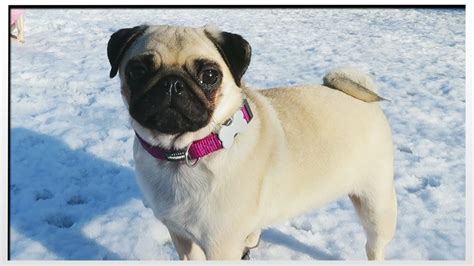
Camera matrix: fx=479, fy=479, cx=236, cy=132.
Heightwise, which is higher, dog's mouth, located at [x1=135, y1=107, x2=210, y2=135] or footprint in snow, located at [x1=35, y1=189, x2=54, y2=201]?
dog's mouth, located at [x1=135, y1=107, x2=210, y2=135]

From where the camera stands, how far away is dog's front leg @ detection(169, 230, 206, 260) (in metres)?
2.36

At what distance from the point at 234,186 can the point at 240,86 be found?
1.36ft

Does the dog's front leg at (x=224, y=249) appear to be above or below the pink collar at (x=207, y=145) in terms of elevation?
below

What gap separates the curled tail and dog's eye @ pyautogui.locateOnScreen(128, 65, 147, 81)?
47.7 inches

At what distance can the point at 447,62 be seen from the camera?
6332 millimetres

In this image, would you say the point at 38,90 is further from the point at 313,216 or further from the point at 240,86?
the point at 240,86

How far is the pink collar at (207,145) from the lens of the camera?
1.93 meters

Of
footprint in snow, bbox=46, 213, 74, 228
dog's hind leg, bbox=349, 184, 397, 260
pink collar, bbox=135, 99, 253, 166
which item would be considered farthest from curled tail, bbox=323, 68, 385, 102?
footprint in snow, bbox=46, 213, 74, 228

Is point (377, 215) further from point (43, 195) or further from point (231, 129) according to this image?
point (43, 195)

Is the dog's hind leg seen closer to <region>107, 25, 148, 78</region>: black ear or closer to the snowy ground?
the snowy ground

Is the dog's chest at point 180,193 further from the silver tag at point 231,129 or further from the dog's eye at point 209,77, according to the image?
the dog's eye at point 209,77

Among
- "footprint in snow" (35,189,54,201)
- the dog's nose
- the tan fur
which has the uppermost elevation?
the dog's nose

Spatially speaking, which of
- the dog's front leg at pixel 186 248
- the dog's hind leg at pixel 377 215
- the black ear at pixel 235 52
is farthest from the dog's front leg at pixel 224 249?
the dog's hind leg at pixel 377 215

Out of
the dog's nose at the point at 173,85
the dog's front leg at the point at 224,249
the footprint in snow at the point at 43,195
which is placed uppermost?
the dog's nose at the point at 173,85
